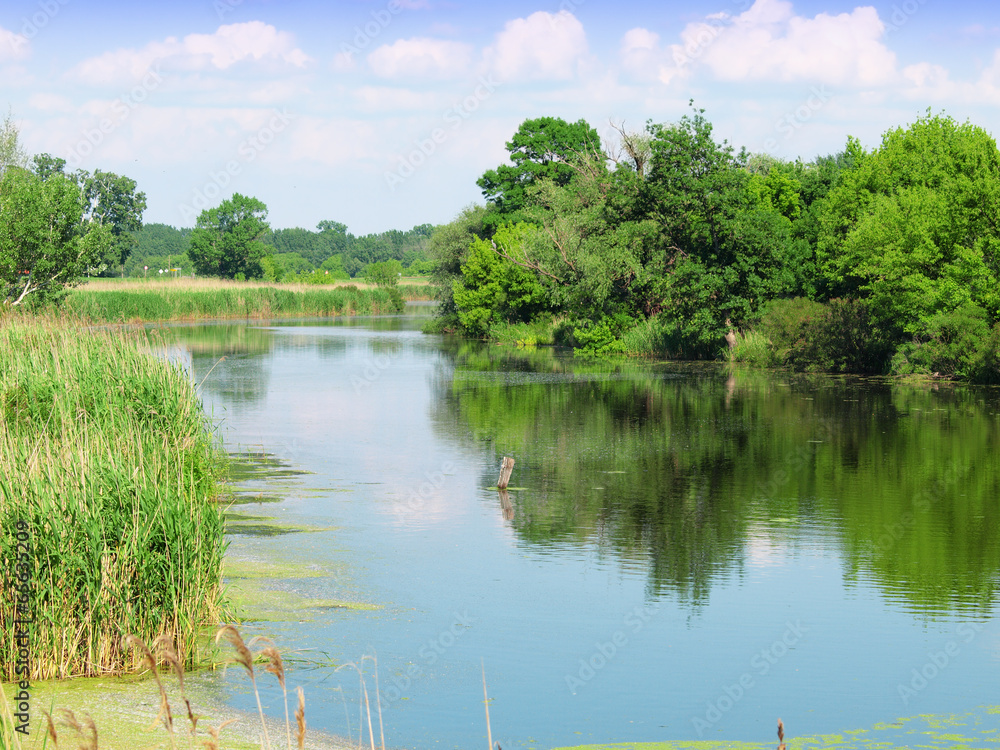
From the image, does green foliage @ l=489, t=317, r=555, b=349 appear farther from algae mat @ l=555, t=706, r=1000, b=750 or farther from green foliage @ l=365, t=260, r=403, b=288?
green foliage @ l=365, t=260, r=403, b=288

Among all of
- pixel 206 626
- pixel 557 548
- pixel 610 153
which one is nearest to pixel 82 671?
pixel 206 626

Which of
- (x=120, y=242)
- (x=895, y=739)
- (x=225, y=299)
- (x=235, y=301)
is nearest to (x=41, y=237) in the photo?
(x=895, y=739)

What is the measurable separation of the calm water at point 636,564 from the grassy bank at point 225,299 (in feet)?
111

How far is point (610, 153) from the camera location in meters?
47.7

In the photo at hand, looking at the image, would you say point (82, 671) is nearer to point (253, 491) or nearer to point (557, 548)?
point (557, 548)

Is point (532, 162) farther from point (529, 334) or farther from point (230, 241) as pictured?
point (230, 241)

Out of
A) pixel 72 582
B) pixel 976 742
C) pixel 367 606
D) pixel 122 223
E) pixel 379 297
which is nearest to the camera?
pixel 976 742

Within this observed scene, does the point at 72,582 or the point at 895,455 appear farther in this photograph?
the point at 895,455

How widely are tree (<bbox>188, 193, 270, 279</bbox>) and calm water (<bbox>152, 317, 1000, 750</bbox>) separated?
85.2m

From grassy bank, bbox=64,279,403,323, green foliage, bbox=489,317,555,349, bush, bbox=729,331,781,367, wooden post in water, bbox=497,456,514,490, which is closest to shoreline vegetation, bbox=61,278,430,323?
grassy bank, bbox=64,279,403,323

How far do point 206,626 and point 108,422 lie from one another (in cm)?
387

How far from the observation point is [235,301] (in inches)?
3049

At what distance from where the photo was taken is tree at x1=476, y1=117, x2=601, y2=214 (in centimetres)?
6625

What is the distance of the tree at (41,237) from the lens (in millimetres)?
34531
